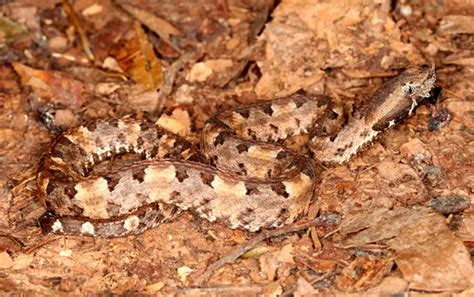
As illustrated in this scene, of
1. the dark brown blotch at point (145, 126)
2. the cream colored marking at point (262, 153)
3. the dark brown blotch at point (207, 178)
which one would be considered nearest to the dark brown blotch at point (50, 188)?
the dark brown blotch at point (145, 126)

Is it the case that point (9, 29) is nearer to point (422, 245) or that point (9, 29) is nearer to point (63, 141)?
point (63, 141)

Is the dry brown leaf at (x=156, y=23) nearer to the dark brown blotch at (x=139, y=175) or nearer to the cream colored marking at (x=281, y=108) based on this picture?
the cream colored marking at (x=281, y=108)

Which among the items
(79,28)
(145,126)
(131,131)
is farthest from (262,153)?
(79,28)

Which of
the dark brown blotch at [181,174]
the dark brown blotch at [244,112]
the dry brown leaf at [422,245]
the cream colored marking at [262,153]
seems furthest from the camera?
the dark brown blotch at [244,112]

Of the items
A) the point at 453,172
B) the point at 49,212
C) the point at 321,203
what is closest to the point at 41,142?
the point at 49,212

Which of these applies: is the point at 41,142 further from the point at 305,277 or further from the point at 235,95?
the point at 305,277
